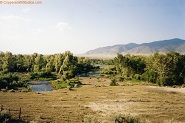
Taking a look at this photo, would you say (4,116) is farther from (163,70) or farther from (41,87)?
(163,70)

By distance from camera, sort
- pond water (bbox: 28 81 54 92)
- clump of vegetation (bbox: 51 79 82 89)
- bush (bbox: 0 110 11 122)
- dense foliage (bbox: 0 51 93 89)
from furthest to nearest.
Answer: dense foliage (bbox: 0 51 93 89) → clump of vegetation (bbox: 51 79 82 89) → pond water (bbox: 28 81 54 92) → bush (bbox: 0 110 11 122)

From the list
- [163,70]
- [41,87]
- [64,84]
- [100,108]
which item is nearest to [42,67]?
[64,84]

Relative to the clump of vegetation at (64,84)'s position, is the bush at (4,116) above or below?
above

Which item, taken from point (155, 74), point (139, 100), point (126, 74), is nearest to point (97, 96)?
point (139, 100)

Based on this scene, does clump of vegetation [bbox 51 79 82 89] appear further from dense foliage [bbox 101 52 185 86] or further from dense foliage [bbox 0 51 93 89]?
dense foliage [bbox 101 52 185 86]

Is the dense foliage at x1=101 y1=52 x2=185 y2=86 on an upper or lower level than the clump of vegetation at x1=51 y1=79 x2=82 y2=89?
upper

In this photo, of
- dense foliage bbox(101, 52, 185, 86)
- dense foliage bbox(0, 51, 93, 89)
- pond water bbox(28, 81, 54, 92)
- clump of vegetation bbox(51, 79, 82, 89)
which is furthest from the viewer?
dense foliage bbox(0, 51, 93, 89)

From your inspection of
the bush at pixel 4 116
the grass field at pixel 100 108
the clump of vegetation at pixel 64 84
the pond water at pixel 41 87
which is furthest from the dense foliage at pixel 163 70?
the bush at pixel 4 116

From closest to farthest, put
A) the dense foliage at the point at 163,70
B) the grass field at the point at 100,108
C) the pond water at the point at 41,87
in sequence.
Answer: the grass field at the point at 100,108
the pond water at the point at 41,87
the dense foliage at the point at 163,70

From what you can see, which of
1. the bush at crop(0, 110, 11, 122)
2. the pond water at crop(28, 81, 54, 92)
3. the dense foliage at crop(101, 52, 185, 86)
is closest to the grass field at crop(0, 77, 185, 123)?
the bush at crop(0, 110, 11, 122)

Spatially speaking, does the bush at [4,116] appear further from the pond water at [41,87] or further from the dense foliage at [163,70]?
the dense foliage at [163,70]

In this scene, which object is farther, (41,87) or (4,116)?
(41,87)

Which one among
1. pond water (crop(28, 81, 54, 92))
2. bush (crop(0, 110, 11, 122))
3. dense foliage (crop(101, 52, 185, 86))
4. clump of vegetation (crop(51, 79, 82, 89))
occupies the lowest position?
pond water (crop(28, 81, 54, 92))

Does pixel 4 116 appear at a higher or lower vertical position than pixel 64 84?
higher
